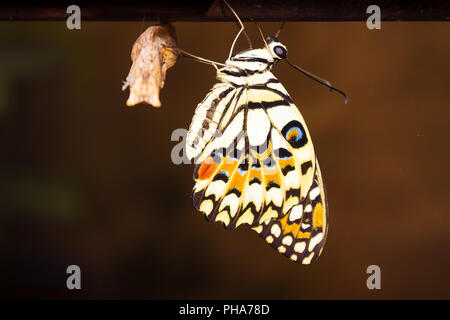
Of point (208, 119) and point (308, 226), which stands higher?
point (208, 119)

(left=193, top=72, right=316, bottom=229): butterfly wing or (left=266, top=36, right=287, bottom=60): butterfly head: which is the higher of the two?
(left=266, top=36, right=287, bottom=60): butterfly head

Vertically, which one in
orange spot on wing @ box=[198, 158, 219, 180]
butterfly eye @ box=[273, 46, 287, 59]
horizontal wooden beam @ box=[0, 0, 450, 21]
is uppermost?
butterfly eye @ box=[273, 46, 287, 59]

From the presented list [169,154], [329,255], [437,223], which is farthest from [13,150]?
[437,223]

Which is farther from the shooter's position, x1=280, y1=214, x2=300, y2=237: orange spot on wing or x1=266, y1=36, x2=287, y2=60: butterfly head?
x1=280, y1=214, x2=300, y2=237: orange spot on wing

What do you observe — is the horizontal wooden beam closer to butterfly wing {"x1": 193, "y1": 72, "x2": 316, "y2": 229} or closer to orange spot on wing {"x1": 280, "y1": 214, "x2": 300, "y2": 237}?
butterfly wing {"x1": 193, "y1": 72, "x2": 316, "y2": 229}

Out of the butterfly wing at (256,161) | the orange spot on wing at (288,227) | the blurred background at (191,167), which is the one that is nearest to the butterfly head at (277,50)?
the butterfly wing at (256,161)

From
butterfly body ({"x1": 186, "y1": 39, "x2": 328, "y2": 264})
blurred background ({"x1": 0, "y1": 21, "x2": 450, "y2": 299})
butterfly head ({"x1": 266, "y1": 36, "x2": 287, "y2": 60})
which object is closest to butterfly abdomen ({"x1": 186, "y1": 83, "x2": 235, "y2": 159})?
butterfly body ({"x1": 186, "y1": 39, "x2": 328, "y2": 264})

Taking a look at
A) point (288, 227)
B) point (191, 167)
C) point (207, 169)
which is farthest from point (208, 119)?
point (191, 167)

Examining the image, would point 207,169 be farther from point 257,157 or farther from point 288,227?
point 288,227
